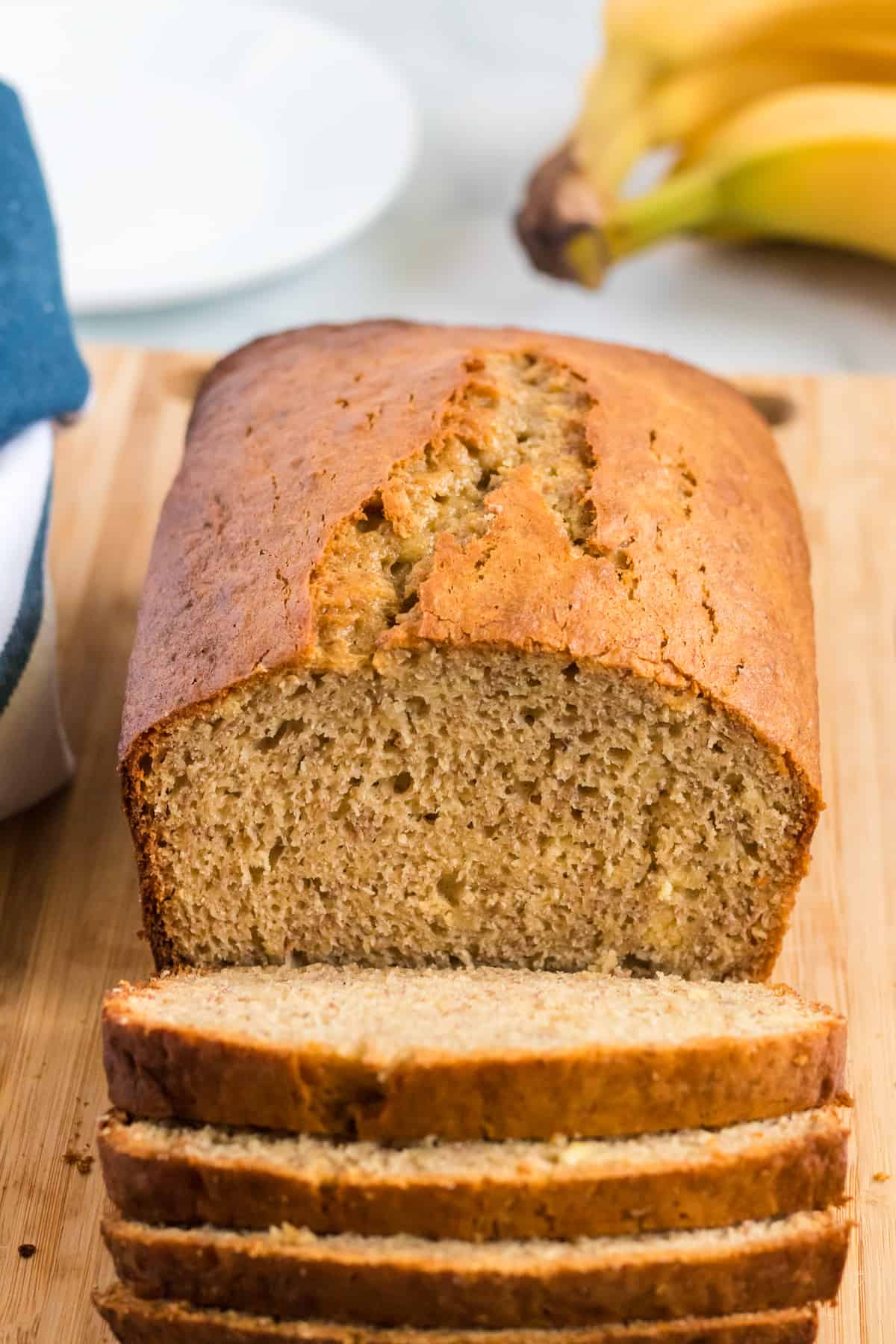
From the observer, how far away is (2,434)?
11.0 ft

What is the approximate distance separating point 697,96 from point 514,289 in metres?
0.83

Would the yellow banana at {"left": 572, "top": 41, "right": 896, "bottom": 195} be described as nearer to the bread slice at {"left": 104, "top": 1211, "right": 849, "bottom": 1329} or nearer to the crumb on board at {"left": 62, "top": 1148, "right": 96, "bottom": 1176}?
the crumb on board at {"left": 62, "top": 1148, "right": 96, "bottom": 1176}

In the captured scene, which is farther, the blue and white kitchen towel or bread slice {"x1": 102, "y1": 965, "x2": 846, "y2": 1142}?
the blue and white kitchen towel

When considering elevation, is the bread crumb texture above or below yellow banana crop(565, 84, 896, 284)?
below

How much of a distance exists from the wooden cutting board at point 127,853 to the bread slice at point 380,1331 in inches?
10.0

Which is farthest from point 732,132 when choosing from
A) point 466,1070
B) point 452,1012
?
point 466,1070

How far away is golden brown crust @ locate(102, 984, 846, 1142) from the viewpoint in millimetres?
2416

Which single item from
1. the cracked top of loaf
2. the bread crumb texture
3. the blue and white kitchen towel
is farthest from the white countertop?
the bread crumb texture

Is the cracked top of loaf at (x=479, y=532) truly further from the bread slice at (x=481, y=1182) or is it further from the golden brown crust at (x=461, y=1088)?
the bread slice at (x=481, y=1182)

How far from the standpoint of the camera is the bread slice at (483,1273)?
2.32 meters

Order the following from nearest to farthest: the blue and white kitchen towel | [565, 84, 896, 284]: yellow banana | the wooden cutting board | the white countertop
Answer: the wooden cutting board < the blue and white kitchen towel < [565, 84, 896, 284]: yellow banana < the white countertop

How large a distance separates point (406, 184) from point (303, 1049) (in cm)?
393

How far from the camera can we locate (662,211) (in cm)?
495

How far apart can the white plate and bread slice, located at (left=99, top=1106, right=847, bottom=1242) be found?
9.37 ft
